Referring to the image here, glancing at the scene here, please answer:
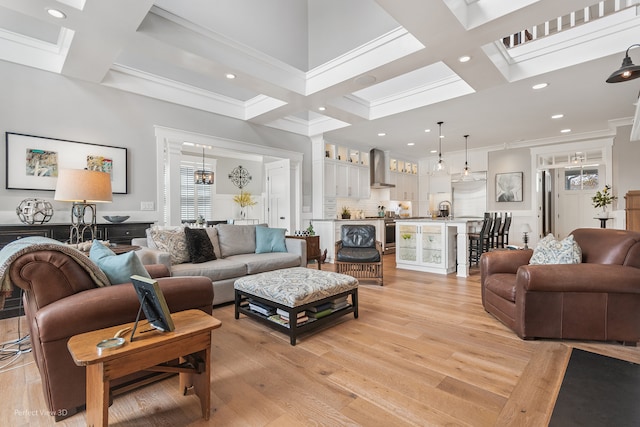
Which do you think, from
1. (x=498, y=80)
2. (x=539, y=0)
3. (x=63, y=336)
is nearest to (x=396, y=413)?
(x=63, y=336)

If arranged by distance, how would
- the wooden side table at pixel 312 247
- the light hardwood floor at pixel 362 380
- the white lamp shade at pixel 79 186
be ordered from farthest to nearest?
the wooden side table at pixel 312 247 < the white lamp shade at pixel 79 186 < the light hardwood floor at pixel 362 380

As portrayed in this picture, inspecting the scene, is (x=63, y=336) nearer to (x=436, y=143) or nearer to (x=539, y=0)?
(x=539, y=0)

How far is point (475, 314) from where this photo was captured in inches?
125

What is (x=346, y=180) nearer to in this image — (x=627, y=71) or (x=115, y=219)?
(x=115, y=219)

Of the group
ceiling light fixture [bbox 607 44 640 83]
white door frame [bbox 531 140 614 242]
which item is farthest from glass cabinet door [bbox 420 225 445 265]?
white door frame [bbox 531 140 614 242]

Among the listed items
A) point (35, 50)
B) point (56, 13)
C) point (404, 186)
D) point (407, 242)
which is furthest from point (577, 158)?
point (35, 50)

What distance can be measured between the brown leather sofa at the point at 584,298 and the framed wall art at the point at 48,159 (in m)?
4.75

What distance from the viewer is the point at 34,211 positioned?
3.29m

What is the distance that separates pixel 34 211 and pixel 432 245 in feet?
18.1

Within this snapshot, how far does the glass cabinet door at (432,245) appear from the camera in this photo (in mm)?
5209

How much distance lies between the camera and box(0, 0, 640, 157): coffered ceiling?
8.68 feet

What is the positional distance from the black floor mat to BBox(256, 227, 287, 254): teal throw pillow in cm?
334

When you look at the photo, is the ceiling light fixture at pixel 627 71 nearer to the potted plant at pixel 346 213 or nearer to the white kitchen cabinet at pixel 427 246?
the white kitchen cabinet at pixel 427 246

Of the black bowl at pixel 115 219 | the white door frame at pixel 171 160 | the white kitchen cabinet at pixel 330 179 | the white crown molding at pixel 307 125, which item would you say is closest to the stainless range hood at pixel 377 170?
the white kitchen cabinet at pixel 330 179
